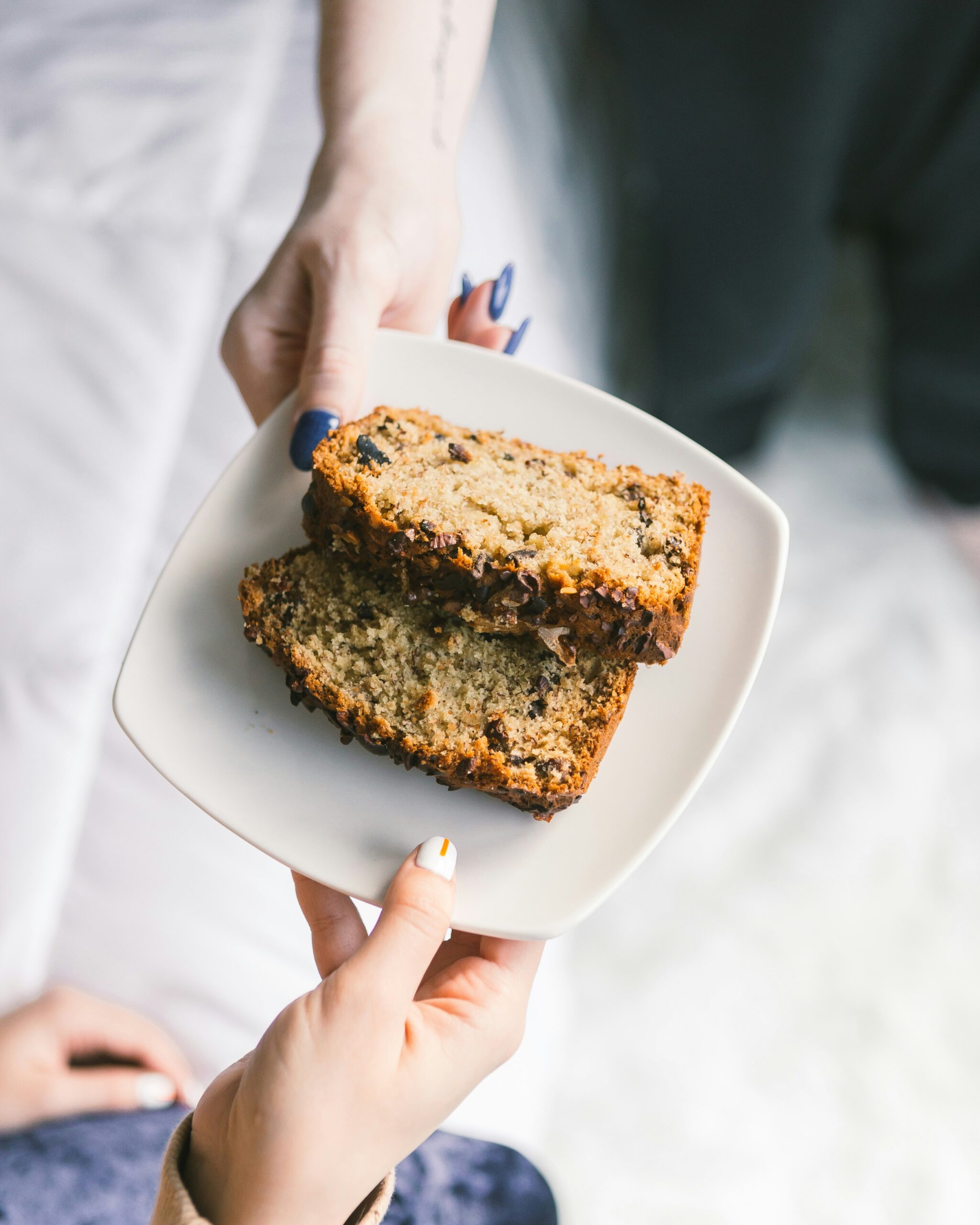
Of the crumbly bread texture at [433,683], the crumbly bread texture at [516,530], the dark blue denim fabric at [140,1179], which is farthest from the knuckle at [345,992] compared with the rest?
the dark blue denim fabric at [140,1179]

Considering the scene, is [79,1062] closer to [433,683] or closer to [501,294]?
[433,683]

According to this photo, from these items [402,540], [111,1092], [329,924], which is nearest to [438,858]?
[329,924]

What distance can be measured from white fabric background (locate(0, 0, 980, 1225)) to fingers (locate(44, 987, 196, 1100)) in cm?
4

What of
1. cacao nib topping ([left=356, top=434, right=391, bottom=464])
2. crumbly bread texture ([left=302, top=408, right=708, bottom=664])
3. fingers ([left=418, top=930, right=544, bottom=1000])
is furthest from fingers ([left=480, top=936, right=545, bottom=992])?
cacao nib topping ([left=356, top=434, right=391, bottom=464])

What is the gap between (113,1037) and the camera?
4.37 ft

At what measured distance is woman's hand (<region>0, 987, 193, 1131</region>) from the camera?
1297mm

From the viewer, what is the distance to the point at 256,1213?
0.77 m

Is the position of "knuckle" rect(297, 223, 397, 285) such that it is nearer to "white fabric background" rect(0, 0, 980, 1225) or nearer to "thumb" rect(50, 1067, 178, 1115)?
"white fabric background" rect(0, 0, 980, 1225)

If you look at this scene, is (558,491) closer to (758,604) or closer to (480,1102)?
(758,604)

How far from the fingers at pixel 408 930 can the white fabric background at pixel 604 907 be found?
27.0 inches

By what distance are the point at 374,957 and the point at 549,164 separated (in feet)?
5.56

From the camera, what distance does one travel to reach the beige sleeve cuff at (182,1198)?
2.61ft

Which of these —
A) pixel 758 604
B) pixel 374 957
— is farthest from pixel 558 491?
pixel 374 957

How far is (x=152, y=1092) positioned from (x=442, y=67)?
1.60m
